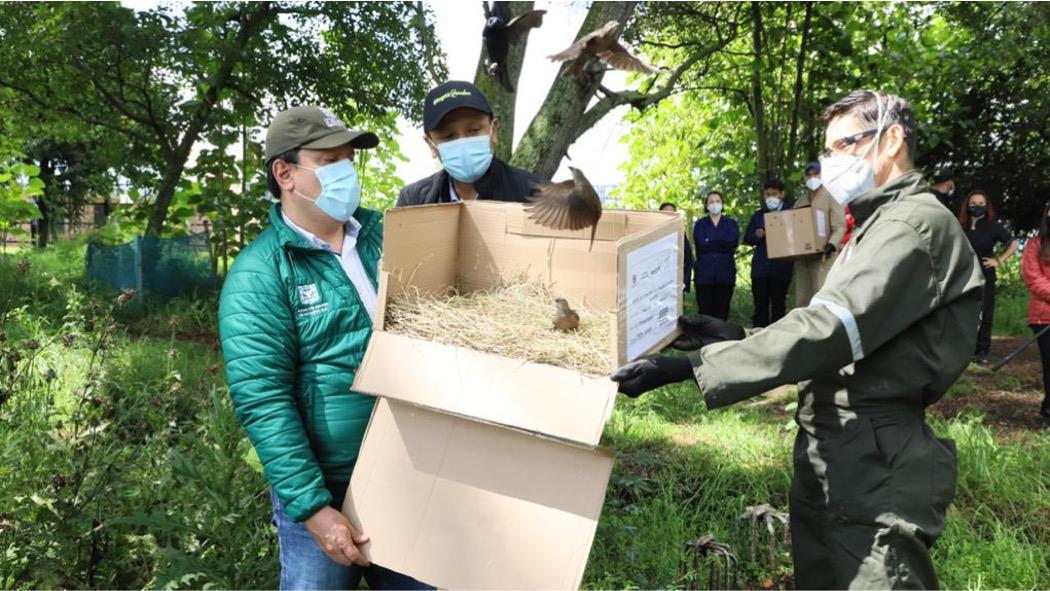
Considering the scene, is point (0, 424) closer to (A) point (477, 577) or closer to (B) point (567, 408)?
(A) point (477, 577)

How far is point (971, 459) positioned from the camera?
4242 mm

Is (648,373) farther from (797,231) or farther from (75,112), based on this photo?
(75,112)

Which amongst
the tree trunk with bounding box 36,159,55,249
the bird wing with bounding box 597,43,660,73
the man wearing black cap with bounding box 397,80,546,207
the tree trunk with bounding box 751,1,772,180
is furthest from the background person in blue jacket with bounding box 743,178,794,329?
the tree trunk with bounding box 36,159,55,249

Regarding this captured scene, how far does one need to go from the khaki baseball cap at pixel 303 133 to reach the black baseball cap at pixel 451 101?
70 cm

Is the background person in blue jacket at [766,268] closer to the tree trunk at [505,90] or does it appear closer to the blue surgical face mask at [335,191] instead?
the tree trunk at [505,90]

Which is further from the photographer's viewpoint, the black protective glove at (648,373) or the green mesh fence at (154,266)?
the green mesh fence at (154,266)

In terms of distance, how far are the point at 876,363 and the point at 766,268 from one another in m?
7.19

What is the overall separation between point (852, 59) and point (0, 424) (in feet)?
34.0

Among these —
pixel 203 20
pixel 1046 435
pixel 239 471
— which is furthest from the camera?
pixel 203 20

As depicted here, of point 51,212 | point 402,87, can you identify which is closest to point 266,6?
point 402,87

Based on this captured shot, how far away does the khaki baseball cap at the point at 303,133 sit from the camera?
2.14 metres

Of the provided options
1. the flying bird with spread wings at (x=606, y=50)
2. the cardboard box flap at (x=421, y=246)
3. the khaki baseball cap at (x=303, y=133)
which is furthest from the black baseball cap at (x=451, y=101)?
the flying bird with spread wings at (x=606, y=50)

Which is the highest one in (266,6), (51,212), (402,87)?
(266,6)

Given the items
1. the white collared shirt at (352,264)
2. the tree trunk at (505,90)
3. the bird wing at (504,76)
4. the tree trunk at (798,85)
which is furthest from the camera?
the tree trunk at (798,85)
